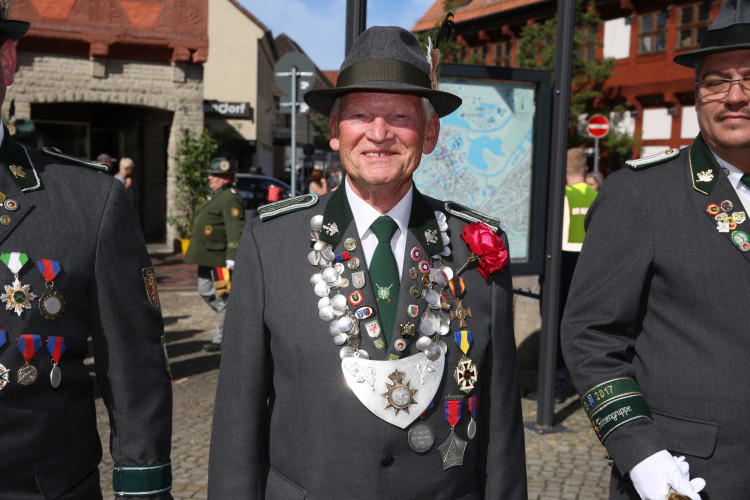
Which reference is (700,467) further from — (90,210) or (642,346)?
(90,210)

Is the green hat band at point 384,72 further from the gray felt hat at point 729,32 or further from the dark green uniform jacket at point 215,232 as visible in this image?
the dark green uniform jacket at point 215,232

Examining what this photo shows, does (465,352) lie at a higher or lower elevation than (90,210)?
lower

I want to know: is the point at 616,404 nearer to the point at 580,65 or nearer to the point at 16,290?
the point at 16,290

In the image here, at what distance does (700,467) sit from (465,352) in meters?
0.82

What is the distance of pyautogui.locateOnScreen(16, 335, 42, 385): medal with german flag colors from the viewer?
6.25 feet

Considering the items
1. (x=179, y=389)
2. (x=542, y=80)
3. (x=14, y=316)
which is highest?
(x=542, y=80)

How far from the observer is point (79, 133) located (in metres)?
19.2

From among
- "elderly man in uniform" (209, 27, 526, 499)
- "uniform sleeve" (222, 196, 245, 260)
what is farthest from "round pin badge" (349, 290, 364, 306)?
"uniform sleeve" (222, 196, 245, 260)

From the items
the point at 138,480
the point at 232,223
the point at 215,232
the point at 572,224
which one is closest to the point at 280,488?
the point at 138,480

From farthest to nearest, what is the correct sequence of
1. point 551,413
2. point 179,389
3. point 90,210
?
point 179,389
point 551,413
point 90,210

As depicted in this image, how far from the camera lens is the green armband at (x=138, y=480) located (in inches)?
79.0

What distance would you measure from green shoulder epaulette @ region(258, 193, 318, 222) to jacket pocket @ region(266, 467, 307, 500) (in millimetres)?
762

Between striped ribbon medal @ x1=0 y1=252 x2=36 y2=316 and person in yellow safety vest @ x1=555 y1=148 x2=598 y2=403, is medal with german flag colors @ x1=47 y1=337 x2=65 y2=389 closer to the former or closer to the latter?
striped ribbon medal @ x1=0 y1=252 x2=36 y2=316

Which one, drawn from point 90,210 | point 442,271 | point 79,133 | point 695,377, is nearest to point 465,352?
point 442,271
